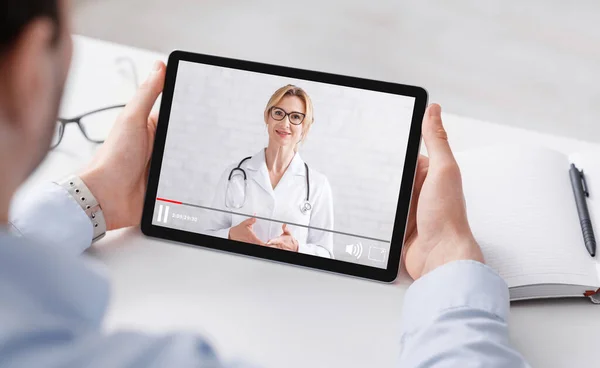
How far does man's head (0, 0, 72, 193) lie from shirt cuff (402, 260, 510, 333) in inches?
18.6

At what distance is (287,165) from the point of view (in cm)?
84

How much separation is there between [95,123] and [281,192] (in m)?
0.38

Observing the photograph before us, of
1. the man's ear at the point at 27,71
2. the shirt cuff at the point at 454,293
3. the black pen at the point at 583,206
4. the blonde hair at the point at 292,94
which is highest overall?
the blonde hair at the point at 292,94

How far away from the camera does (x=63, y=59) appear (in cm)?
37

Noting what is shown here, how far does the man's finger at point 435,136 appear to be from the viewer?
0.84 m

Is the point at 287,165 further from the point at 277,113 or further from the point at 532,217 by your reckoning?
the point at 532,217

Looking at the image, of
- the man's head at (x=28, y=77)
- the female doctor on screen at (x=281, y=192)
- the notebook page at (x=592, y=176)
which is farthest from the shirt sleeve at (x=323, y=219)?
the man's head at (x=28, y=77)

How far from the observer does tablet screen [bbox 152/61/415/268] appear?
83 cm

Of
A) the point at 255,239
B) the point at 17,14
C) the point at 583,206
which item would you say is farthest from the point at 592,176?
the point at 17,14

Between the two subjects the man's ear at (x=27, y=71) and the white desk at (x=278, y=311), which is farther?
the white desk at (x=278, y=311)

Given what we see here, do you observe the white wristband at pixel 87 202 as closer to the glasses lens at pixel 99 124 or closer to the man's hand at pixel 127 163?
the man's hand at pixel 127 163

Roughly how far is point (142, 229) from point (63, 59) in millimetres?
531

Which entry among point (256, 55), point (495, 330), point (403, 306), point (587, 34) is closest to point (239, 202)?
point (403, 306)

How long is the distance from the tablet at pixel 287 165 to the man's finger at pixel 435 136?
17 millimetres
